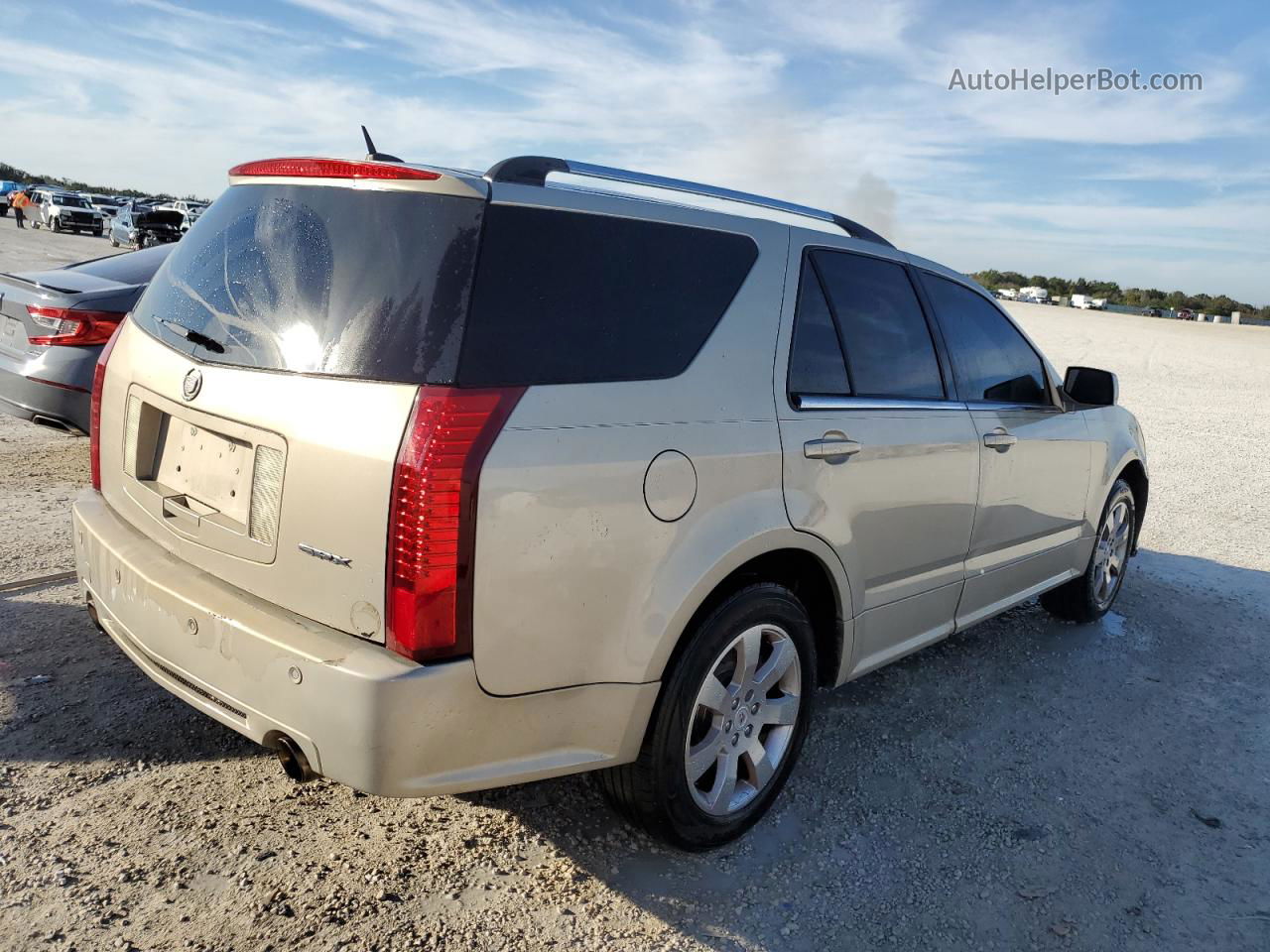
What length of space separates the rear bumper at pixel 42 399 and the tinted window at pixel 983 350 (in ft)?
15.4

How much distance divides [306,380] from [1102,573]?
450 cm

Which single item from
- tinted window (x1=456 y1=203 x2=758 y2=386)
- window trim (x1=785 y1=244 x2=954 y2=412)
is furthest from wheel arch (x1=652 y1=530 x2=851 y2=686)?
tinted window (x1=456 y1=203 x2=758 y2=386)

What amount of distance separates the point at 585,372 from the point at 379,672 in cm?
85

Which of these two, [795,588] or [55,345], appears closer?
[795,588]

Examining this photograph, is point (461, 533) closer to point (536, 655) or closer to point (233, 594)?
point (536, 655)

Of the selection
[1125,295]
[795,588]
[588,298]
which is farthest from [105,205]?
[1125,295]

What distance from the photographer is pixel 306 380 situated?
92.4 inches

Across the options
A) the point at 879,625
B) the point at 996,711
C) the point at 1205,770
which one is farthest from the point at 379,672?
the point at 1205,770

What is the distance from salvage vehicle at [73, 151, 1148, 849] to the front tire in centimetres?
1

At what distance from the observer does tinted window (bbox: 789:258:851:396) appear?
307cm

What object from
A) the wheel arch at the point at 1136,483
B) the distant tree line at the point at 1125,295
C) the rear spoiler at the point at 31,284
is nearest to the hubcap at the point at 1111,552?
the wheel arch at the point at 1136,483

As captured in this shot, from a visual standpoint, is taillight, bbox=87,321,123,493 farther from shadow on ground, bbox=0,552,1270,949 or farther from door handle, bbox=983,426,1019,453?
door handle, bbox=983,426,1019,453

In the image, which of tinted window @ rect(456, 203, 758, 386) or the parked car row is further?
the parked car row

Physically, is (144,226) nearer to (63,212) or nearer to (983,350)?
(63,212)
